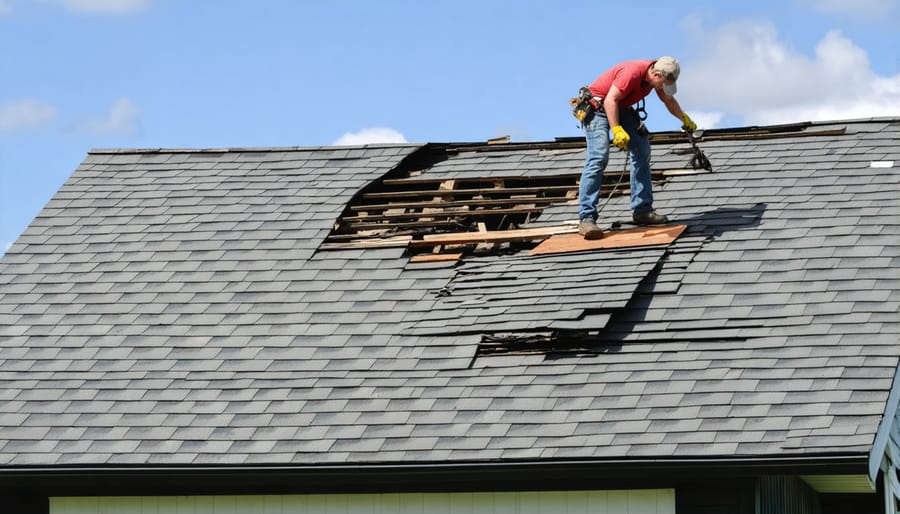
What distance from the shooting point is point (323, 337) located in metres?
13.8

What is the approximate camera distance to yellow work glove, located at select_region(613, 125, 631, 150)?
1380 centimetres

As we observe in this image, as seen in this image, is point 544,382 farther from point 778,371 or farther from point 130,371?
point 130,371

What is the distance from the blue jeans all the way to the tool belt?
47 mm

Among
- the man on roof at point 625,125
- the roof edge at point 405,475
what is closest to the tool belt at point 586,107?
the man on roof at point 625,125

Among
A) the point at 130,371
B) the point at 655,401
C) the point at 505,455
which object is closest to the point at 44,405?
the point at 130,371

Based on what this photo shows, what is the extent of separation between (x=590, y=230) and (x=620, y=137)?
1.01m

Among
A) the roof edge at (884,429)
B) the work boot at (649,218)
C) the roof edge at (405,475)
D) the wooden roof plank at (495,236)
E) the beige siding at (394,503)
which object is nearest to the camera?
the roof edge at (884,429)

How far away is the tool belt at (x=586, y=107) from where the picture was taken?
14539mm

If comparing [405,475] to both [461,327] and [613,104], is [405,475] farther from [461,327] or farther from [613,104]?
[613,104]

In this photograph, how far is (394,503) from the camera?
12172mm

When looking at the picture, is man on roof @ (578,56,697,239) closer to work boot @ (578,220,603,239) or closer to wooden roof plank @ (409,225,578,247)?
work boot @ (578,220,603,239)

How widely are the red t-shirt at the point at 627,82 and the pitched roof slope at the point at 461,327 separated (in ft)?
4.04

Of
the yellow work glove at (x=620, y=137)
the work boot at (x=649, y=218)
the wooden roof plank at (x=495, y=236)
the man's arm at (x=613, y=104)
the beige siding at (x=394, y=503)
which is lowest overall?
the beige siding at (x=394, y=503)

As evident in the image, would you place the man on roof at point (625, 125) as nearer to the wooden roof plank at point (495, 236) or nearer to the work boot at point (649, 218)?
the work boot at point (649, 218)
